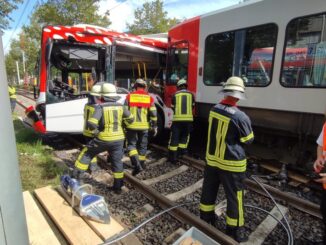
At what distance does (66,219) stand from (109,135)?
4.41ft

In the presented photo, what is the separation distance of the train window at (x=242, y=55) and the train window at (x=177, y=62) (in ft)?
2.69

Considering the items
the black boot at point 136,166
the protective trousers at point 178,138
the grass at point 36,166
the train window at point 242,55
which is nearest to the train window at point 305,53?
the train window at point 242,55

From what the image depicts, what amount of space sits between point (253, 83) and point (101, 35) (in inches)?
142

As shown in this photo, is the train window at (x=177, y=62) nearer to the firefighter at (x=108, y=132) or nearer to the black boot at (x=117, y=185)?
the firefighter at (x=108, y=132)

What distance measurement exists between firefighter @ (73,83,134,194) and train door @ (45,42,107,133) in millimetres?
1956

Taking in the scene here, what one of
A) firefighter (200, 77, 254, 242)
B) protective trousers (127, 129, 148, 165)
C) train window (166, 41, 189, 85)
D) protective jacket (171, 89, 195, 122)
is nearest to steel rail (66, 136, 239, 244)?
firefighter (200, 77, 254, 242)

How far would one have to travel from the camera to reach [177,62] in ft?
22.1

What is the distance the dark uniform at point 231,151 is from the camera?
2.67 m

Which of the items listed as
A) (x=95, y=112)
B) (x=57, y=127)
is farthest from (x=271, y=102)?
(x=57, y=127)

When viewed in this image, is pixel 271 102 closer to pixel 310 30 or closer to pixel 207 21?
pixel 310 30

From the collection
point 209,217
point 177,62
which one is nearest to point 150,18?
point 177,62

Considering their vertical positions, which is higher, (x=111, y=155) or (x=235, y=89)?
(x=235, y=89)

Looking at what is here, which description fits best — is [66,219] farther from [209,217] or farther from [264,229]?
[264,229]

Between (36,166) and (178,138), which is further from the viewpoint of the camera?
(178,138)
